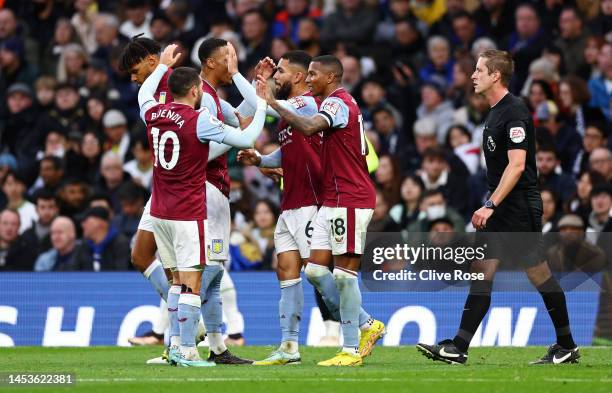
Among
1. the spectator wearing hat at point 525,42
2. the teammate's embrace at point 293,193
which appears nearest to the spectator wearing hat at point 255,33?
the spectator wearing hat at point 525,42

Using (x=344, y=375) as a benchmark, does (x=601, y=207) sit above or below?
above

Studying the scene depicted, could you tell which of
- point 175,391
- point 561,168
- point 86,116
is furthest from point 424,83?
point 175,391

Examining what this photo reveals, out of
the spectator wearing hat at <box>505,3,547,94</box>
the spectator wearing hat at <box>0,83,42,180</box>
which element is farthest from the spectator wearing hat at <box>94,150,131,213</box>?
the spectator wearing hat at <box>505,3,547,94</box>

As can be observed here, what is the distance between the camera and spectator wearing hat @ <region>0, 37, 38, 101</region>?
2239 centimetres

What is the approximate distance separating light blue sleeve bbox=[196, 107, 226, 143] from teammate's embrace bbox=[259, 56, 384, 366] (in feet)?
1.53

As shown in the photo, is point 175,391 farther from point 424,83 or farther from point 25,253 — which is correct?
point 424,83

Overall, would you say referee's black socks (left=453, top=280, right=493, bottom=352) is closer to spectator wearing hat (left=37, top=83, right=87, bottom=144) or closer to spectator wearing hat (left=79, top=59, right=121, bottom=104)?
spectator wearing hat (left=37, top=83, right=87, bottom=144)

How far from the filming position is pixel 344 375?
393 inches

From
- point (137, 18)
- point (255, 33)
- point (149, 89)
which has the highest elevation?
point (137, 18)

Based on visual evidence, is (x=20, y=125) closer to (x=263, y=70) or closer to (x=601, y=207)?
(x=601, y=207)

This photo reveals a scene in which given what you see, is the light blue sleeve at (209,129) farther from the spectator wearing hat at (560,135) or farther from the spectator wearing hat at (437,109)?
the spectator wearing hat at (437,109)

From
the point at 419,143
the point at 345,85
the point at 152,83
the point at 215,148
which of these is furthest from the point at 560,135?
the point at 152,83

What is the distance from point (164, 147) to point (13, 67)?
40.3 ft

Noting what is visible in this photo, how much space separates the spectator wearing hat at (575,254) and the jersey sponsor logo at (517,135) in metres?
4.17
